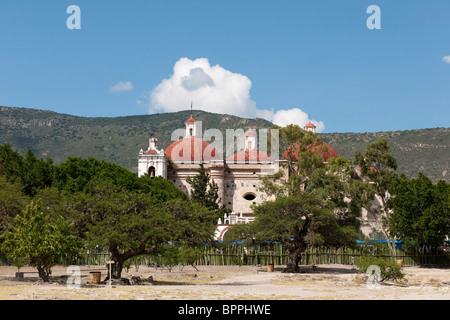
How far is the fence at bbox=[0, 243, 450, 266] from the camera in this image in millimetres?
38719

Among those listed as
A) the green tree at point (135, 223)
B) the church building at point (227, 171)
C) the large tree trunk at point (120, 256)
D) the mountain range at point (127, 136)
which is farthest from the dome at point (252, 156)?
the mountain range at point (127, 136)

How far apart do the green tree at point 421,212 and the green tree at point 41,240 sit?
25.8 m

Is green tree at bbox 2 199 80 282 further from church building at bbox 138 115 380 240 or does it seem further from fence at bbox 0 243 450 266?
church building at bbox 138 115 380 240

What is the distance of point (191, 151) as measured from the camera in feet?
235

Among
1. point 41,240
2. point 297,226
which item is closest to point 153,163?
point 297,226

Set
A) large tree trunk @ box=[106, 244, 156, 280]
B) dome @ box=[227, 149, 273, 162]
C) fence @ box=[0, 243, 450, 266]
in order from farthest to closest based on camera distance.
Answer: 1. dome @ box=[227, 149, 273, 162]
2. fence @ box=[0, 243, 450, 266]
3. large tree trunk @ box=[106, 244, 156, 280]

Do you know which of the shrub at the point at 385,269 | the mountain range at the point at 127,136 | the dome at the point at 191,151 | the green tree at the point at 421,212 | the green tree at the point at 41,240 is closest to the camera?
the green tree at the point at 41,240

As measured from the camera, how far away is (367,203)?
159 ft

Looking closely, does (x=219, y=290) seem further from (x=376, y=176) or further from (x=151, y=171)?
(x=151, y=171)

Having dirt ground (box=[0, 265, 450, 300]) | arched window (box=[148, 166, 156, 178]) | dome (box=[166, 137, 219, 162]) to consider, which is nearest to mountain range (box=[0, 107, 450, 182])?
dome (box=[166, 137, 219, 162])

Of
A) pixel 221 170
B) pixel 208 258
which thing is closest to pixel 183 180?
pixel 221 170

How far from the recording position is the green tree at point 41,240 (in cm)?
2288

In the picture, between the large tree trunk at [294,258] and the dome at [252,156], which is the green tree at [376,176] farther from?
the dome at [252,156]

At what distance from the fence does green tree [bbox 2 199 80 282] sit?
12943 mm
